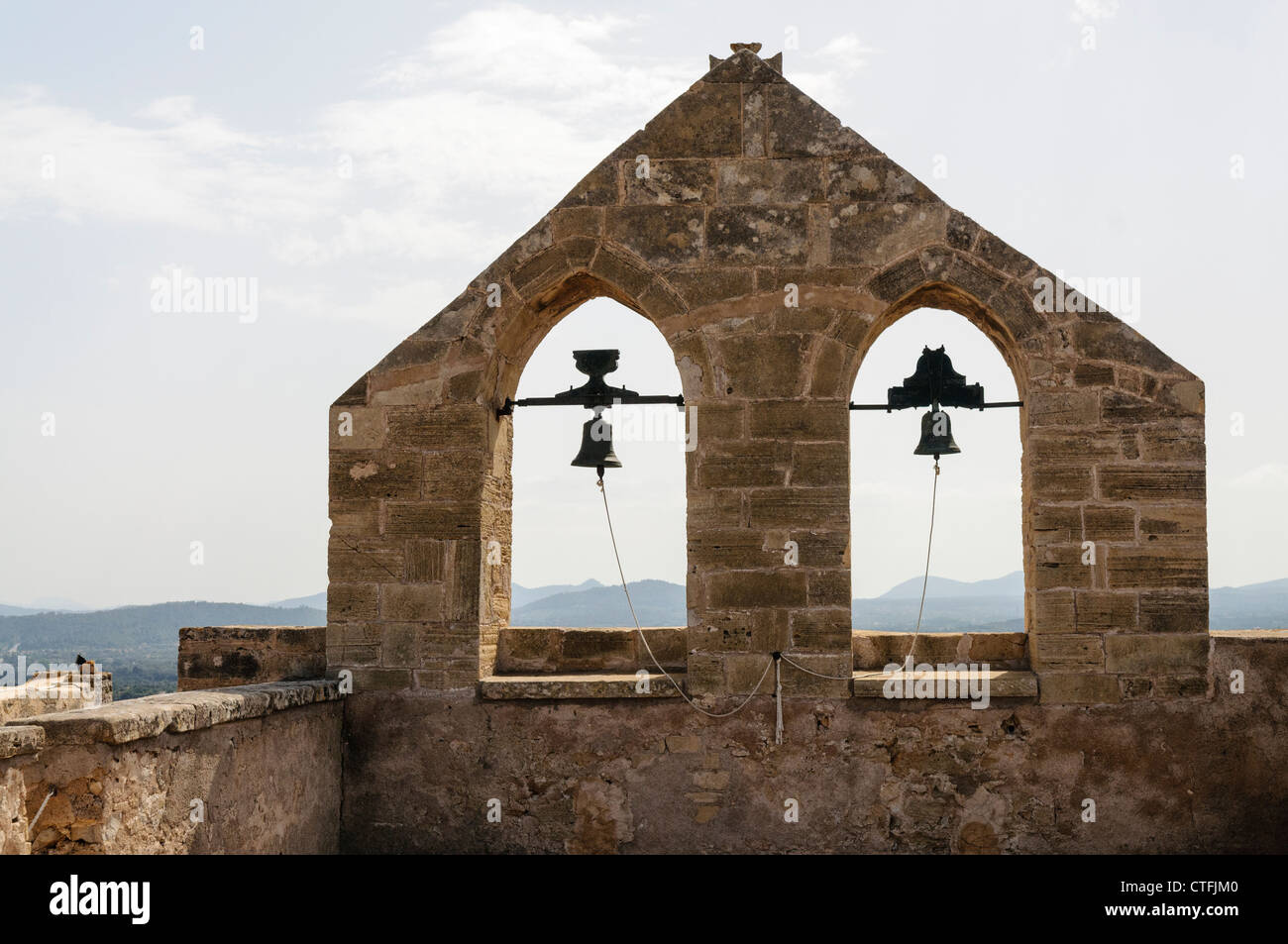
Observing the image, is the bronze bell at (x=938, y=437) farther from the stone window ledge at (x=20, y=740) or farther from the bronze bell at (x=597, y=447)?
the stone window ledge at (x=20, y=740)

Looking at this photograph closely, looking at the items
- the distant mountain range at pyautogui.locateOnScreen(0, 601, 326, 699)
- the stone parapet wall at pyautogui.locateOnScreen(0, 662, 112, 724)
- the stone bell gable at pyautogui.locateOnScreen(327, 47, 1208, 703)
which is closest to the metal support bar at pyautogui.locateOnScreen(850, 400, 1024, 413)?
the stone bell gable at pyautogui.locateOnScreen(327, 47, 1208, 703)

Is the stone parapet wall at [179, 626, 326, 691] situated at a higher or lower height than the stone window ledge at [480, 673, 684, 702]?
higher

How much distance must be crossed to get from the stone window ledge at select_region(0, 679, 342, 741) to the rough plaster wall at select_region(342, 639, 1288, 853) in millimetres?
1015

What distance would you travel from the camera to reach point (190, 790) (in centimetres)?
459

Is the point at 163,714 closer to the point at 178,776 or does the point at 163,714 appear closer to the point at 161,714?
the point at 161,714

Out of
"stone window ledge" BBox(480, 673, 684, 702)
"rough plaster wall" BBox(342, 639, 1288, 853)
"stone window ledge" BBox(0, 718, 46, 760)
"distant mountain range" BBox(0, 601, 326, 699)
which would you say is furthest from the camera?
"distant mountain range" BBox(0, 601, 326, 699)

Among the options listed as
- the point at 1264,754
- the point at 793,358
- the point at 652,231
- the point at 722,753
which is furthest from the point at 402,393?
the point at 1264,754

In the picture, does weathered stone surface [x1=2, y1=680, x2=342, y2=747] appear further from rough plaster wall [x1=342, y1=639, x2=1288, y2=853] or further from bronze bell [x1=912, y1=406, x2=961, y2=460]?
A: bronze bell [x1=912, y1=406, x2=961, y2=460]

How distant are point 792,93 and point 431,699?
3.59 meters

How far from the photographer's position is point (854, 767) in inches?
237

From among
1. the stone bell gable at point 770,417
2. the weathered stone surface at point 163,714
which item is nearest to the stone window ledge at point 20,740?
the weathered stone surface at point 163,714

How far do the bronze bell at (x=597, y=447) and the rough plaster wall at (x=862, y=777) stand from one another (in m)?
1.26

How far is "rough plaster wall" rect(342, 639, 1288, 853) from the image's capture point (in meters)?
5.95

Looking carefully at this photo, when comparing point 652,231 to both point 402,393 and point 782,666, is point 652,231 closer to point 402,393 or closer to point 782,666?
point 402,393
